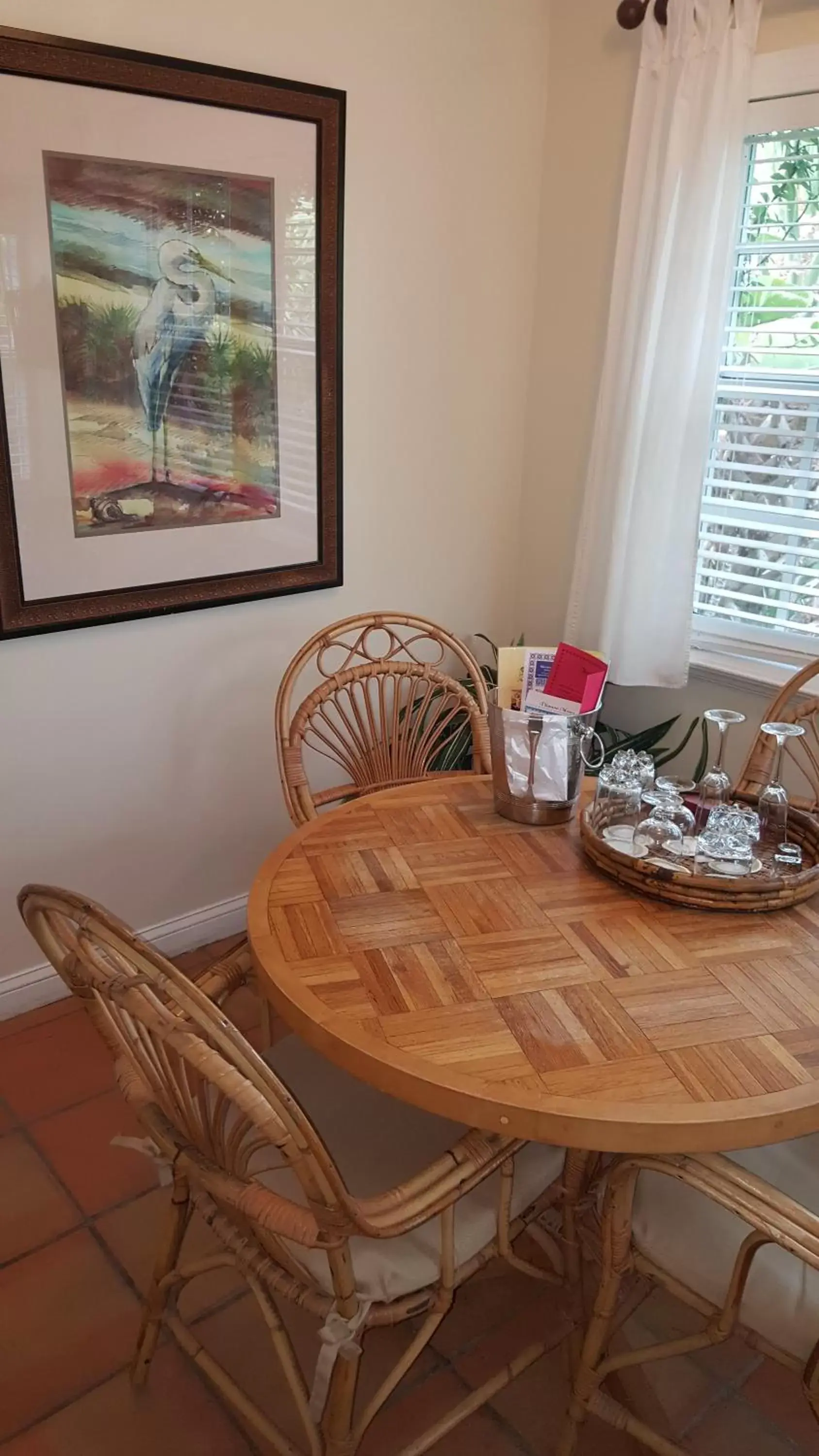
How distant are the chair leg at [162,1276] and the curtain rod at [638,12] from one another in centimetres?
249

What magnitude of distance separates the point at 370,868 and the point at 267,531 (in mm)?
1093

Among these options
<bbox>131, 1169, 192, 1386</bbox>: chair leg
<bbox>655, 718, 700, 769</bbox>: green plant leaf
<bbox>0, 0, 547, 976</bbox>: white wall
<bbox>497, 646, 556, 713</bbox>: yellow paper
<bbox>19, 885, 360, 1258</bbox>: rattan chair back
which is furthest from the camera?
<bbox>655, 718, 700, 769</bbox>: green plant leaf

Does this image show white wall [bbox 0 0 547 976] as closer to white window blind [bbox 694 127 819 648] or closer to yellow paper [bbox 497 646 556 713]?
white window blind [bbox 694 127 819 648]

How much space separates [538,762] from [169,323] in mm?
1191

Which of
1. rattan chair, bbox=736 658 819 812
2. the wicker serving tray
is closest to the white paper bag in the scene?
the wicker serving tray

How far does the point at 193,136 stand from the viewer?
2000mm

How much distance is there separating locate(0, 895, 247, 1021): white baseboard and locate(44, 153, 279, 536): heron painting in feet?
3.03

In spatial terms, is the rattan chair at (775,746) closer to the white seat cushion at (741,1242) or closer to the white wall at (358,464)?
the white seat cushion at (741,1242)

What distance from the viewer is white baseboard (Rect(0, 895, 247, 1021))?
7.41ft

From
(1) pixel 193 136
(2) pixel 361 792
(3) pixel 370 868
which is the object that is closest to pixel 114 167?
(1) pixel 193 136

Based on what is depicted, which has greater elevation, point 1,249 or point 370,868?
point 1,249

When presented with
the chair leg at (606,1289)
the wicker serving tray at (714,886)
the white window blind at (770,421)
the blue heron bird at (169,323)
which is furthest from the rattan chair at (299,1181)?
the white window blind at (770,421)

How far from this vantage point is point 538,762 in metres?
1.62

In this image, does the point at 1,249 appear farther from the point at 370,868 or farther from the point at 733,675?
the point at 733,675
